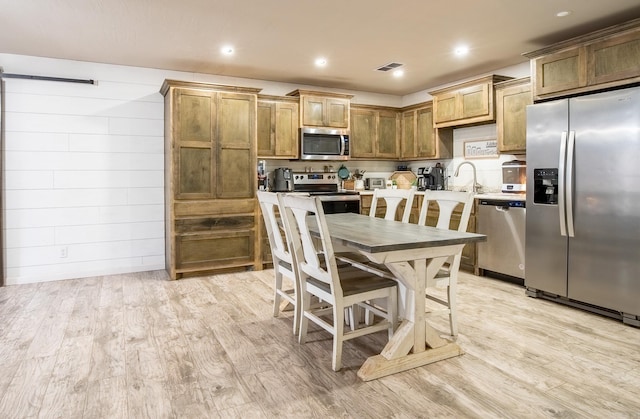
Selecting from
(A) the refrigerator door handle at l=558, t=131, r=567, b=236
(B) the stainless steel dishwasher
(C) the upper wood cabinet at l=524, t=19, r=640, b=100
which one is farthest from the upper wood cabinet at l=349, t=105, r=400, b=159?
(A) the refrigerator door handle at l=558, t=131, r=567, b=236

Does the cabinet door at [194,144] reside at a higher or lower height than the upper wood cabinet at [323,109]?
lower

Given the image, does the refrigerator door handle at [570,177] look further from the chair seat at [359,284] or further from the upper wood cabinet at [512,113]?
the chair seat at [359,284]

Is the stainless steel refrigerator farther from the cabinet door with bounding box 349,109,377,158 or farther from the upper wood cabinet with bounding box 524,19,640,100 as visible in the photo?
the cabinet door with bounding box 349,109,377,158

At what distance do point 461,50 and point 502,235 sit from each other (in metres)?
1.97

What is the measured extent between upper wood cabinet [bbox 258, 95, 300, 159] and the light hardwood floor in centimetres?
225

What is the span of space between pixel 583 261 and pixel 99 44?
4.82 metres

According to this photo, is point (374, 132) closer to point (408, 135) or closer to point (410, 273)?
point (408, 135)

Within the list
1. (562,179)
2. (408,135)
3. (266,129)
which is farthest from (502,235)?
(266,129)

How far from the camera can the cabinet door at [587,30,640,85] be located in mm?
3148

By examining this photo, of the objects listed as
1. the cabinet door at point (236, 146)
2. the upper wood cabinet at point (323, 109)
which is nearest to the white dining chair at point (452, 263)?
the cabinet door at point (236, 146)

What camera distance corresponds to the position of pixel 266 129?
531 centimetres

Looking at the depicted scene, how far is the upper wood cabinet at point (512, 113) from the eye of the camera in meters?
4.43

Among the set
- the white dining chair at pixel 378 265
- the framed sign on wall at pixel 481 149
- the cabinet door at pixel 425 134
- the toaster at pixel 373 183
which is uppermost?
the cabinet door at pixel 425 134

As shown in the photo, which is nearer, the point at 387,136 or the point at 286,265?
the point at 286,265
